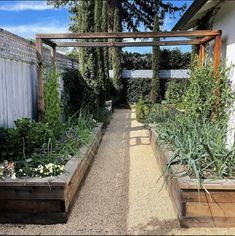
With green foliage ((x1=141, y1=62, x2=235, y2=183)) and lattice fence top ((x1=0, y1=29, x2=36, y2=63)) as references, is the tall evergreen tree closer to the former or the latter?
lattice fence top ((x1=0, y1=29, x2=36, y2=63))

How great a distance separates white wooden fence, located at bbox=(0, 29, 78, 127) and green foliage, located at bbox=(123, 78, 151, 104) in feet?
38.8

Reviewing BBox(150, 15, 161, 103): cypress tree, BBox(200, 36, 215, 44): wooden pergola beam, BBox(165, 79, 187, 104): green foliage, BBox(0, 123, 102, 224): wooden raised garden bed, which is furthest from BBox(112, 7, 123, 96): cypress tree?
BBox(0, 123, 102, 224): wooden raised garden bed

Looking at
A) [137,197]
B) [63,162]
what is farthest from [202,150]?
[63,162]

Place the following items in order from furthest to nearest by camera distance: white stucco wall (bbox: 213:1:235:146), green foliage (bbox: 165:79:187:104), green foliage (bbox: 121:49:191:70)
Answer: green foliage (bbox: 121:49:191:70)
green foliage (bbox: 165:79:187:104)
white stucco wall (bbox: 213:1:235:146)

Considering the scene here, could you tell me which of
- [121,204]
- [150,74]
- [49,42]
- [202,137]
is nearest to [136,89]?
[150,74]

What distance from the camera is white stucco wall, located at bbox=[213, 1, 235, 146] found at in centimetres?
549

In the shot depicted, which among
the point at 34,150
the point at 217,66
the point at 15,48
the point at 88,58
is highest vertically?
the point at 88,58

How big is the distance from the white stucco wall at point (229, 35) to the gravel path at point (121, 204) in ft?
5.34

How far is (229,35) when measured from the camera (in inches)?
230

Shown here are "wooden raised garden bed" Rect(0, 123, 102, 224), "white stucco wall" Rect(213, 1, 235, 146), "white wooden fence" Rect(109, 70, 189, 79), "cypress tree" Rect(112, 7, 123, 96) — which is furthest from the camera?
"white wooden fence" Rect(109, 70, 189, 79)

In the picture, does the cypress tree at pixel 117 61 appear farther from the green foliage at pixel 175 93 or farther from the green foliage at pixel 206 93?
the green foliage at pixel 206 93

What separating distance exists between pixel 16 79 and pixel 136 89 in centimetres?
1305

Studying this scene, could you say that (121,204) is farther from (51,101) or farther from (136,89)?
(136,89)

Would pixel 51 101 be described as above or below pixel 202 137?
above
